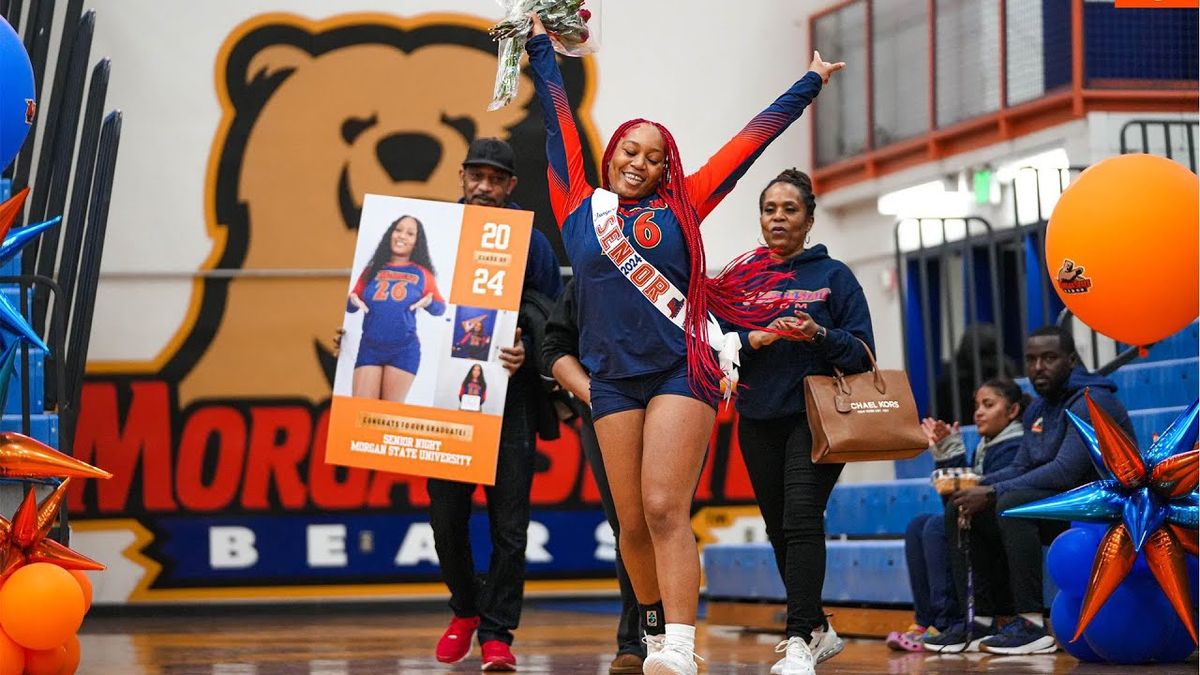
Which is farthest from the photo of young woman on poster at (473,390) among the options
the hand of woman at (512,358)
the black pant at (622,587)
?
the black pant at (622,587)

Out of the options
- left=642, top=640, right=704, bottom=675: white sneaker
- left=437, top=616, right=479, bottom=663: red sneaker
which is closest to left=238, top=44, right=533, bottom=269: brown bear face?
left=437, top=616, right=479, bottom=663: red sneaker

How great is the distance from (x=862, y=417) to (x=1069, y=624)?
4.10ft

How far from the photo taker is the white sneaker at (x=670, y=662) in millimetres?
4746

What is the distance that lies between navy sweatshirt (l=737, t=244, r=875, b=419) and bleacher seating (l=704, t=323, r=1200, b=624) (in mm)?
2420

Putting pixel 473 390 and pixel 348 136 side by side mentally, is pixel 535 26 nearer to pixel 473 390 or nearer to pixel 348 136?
pixel 473 390

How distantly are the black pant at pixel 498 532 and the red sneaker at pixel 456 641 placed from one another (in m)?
0.04

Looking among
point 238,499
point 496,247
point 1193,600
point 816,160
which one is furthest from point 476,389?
point 816,160

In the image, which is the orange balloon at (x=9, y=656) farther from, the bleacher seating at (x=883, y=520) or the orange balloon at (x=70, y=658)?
the bleacher seating at (x=883, y=520)

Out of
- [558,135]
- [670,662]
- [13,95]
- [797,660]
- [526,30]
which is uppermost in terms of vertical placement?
[526,30]

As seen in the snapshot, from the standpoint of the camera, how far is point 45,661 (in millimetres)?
5320

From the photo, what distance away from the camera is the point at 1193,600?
5547 mm

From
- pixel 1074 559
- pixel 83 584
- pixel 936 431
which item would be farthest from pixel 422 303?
pixel 1074 559

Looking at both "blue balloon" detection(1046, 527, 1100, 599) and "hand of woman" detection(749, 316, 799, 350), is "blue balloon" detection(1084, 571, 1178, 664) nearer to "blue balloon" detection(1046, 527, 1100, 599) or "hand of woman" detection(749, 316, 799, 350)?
"blue balloon" detection(1046, 527, 1100, 599)

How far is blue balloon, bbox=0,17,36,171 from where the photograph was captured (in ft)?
17.9
